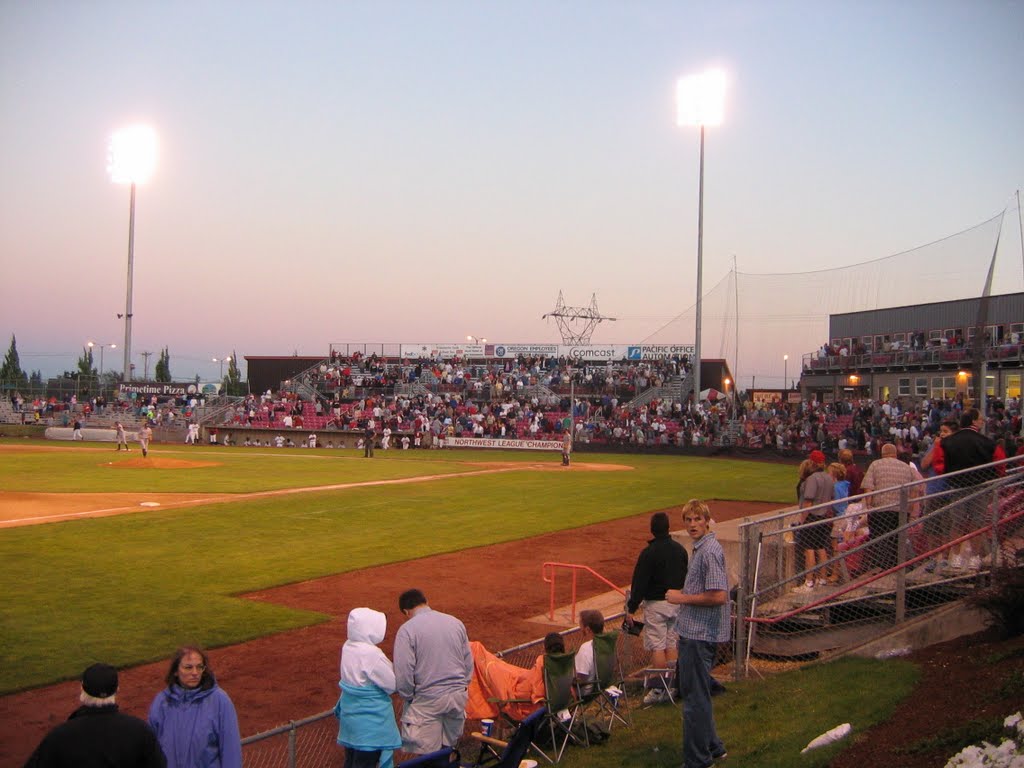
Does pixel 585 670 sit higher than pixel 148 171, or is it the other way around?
pixel 148 171

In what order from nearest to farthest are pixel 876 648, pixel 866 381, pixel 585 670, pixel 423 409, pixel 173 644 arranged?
pixel 585 670 → pixel 876 648 → pixel 173 644 → pixel 866 381 → pixel 423 409

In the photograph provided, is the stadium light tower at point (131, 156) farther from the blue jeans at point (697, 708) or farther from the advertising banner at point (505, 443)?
the blue jeans at point (697, 708)

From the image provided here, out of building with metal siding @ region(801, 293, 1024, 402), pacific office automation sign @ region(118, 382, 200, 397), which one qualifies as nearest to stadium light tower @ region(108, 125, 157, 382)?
pacific office automation sign @ region(118, 382, 200, 397)

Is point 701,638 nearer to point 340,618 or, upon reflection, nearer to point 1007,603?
point 1007,603

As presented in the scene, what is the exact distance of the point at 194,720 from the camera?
531 centimetres

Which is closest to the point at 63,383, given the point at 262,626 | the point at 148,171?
the point at 148,171

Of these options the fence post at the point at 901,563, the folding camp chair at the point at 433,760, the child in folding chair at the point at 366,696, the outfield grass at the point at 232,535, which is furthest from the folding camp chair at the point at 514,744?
the outfield grass at the point at 232,535

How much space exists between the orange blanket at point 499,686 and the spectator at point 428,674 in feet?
3.73

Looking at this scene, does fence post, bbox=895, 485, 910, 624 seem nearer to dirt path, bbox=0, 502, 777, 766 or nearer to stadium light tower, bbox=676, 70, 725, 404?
dirt path, bbox=0, 502, 777, 766

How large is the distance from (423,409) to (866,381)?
25.6m

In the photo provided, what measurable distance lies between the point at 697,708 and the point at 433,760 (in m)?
1.80

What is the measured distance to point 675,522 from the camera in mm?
21938

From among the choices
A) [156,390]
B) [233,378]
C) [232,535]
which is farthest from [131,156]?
[233,378]

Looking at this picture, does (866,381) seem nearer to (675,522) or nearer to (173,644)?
(675,522)
